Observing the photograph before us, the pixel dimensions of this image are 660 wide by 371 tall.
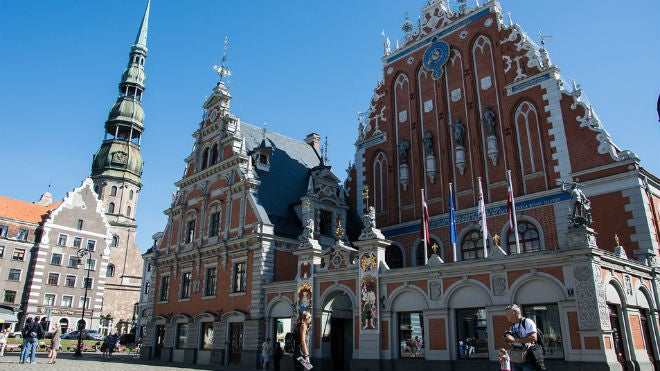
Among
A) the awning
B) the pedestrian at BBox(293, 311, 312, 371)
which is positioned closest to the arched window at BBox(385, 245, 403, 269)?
the pedestrian at BBox(293, 311, 312, 371)

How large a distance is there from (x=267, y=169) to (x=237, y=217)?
3.76 metres

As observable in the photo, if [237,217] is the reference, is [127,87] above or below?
above

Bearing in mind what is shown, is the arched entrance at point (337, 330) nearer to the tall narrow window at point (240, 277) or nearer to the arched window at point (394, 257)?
the arched window at point (394, 257)

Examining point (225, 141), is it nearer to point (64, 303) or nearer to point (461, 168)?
point (461, 168)

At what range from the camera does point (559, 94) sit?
23234mm

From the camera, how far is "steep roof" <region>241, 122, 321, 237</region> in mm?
28391

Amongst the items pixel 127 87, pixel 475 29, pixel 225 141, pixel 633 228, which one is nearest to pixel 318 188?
pixel 225 141

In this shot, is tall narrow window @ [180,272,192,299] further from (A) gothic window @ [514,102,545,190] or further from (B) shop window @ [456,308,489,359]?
(A) gothic window @ [514,102,545,190]

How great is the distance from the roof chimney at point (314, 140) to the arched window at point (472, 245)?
17176 mm

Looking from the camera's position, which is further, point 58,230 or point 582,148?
point 58,230

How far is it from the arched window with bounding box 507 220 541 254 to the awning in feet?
151

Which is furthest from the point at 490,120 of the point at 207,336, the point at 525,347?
the point at 207,336

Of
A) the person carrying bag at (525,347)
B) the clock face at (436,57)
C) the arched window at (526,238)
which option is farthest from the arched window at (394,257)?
the person carrying bag at (525,347)

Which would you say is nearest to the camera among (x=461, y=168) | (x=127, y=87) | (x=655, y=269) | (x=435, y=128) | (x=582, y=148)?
(x=655, y=269)
